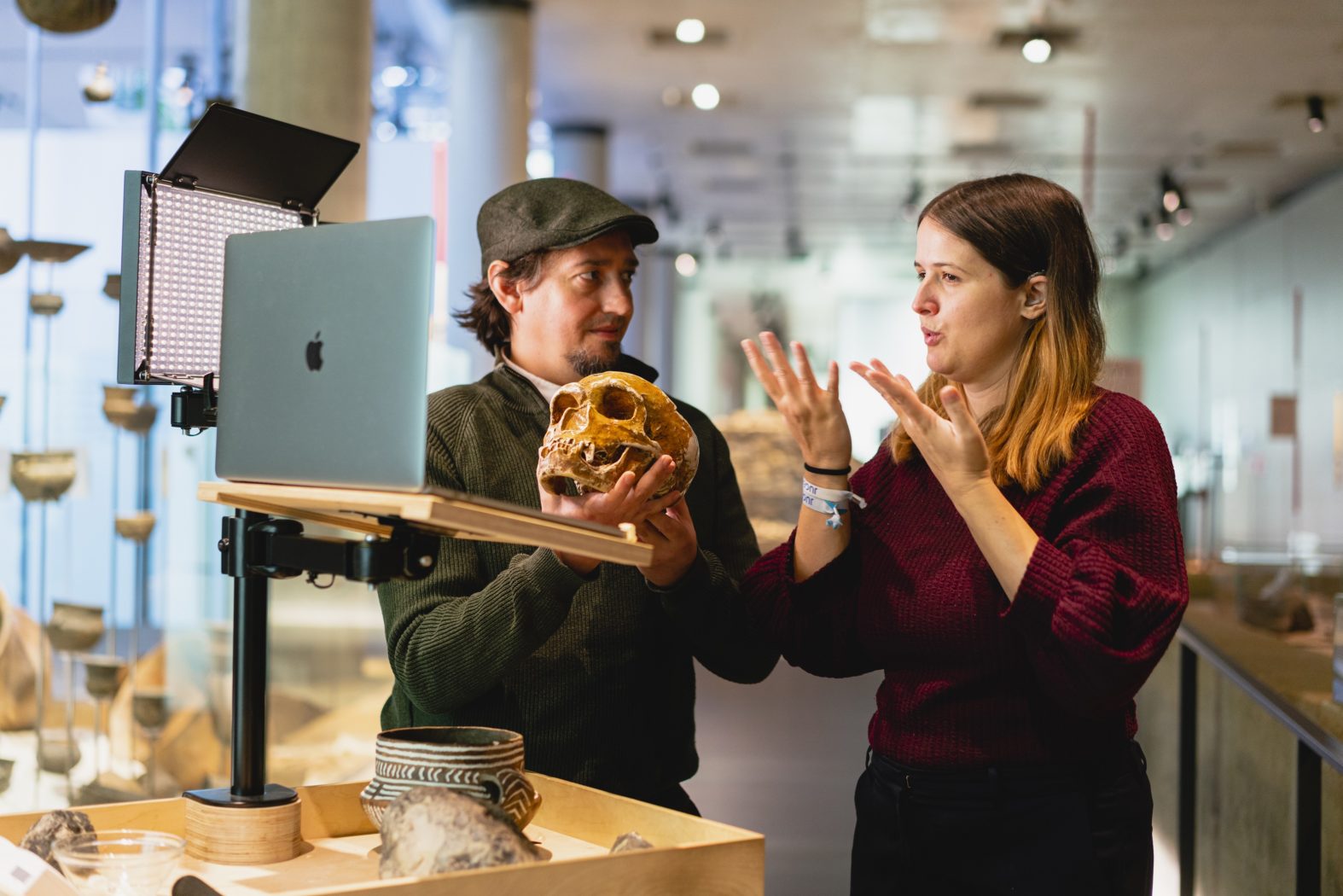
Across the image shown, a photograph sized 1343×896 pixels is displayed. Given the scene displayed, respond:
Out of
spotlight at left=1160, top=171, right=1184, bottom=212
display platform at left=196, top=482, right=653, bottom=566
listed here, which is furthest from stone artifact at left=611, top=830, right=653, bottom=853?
spotlight at left=1160, top=171, right=1184, bottom=212

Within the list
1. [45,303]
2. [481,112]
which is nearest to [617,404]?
[45,303]

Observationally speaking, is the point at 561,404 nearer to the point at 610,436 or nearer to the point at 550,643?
the point at 610,436

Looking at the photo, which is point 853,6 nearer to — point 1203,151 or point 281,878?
point 1203,151

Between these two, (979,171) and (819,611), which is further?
(979,171)

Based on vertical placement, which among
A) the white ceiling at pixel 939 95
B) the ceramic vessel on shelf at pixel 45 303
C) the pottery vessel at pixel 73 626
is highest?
the white ceiling at pixel 939 95

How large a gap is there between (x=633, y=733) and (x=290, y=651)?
4.17 meters

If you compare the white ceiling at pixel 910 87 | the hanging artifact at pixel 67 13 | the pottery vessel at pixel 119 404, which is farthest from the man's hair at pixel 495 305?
the white ceiling at pixel 910 87

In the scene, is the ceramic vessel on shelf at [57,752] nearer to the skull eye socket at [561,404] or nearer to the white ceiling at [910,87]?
the white ceiling at [910,87]

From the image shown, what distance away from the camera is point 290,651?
5766 millimetres

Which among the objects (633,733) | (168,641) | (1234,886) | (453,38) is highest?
(453,38)

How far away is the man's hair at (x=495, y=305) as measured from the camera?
2.05 m

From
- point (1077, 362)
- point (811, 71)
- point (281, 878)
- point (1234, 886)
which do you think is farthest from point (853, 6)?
point (281, 878)

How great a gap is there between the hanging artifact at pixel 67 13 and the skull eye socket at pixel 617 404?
3338 millimetres

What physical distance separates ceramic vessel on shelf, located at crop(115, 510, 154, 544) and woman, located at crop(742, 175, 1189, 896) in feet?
12.6
